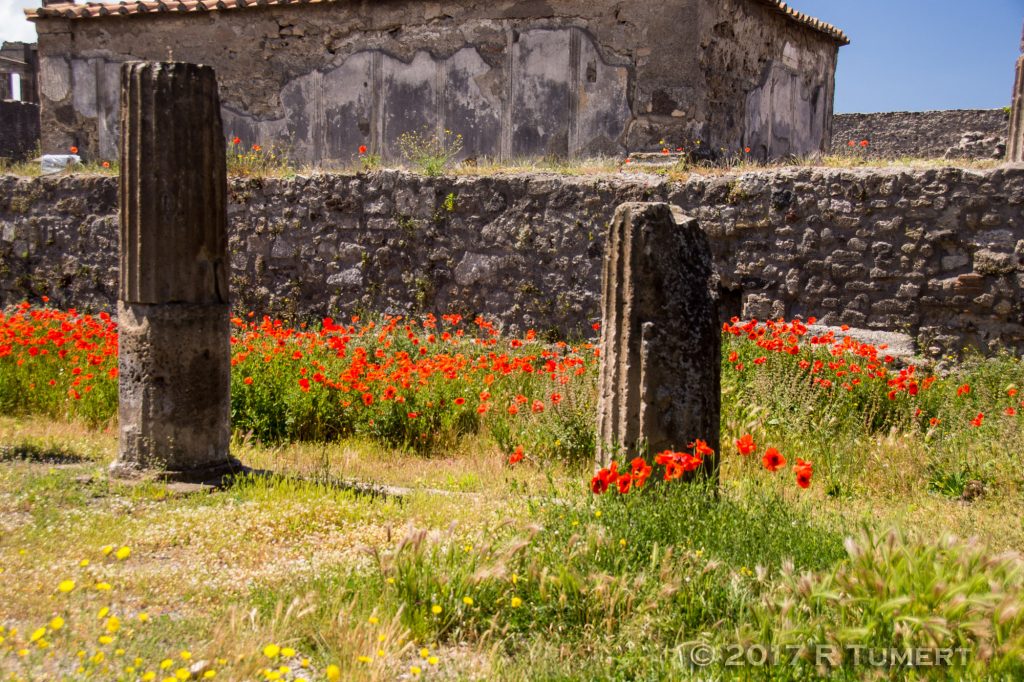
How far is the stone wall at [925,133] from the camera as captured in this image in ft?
68.6

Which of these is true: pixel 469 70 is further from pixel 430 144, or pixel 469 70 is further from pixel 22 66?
pixel 22 66

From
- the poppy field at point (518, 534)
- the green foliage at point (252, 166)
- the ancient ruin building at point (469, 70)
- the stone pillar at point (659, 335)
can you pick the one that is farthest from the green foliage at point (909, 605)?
the ancient ruin building at point (469, 70)

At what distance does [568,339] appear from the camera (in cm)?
977

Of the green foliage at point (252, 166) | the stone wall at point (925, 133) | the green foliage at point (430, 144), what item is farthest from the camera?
the stone wall at point (925, 133)

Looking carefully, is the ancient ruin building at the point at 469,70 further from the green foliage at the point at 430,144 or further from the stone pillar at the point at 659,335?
the stone pillar at the point at 659,335

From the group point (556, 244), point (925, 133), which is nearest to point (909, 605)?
point (556, 244)

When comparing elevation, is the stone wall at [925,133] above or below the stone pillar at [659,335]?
above

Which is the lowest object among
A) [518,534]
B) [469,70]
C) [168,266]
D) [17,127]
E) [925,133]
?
[518,534]

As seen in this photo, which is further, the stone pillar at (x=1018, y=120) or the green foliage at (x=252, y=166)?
the green foliage at (x=252, y=166)

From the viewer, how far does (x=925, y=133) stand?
22.2m

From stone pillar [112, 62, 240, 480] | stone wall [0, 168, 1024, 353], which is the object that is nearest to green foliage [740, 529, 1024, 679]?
stone pillar [112, 62, 240, 480]

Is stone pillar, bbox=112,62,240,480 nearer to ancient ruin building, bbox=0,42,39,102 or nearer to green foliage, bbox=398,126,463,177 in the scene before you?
green foliage, bbox=398,126,463,177

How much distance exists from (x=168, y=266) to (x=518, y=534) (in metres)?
2.94

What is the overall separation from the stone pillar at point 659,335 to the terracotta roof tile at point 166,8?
1032 cm
